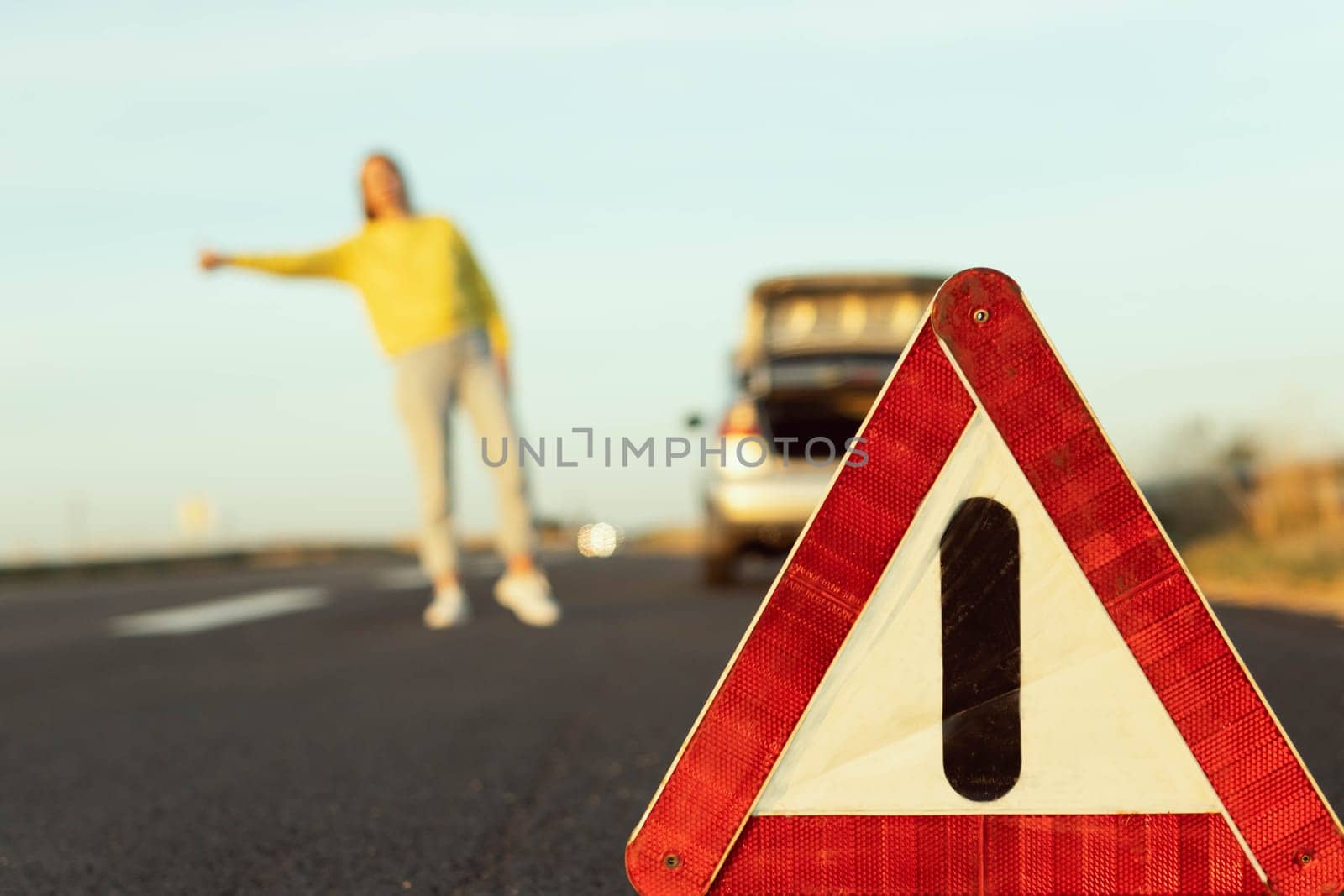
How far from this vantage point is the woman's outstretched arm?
6.45 metres

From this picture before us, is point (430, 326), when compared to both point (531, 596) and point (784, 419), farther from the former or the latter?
point (784, 419)

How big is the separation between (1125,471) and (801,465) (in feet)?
23.1

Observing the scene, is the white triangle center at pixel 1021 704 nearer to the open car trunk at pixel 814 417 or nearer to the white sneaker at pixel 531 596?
the white sneaker at pixel 531 596

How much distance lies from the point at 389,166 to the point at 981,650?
5.24 m

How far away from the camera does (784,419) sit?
900 centimetres

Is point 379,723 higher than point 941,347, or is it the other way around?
point 941,347

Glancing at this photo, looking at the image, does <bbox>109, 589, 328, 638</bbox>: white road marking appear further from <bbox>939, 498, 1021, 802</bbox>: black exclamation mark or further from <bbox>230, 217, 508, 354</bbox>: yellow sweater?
<bbox>939, 498, 1021, 802</bbox>: black exclamation mark

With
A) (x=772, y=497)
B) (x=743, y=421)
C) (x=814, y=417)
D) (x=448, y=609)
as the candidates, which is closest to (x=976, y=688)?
(x=448, y=609)

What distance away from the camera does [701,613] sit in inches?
294

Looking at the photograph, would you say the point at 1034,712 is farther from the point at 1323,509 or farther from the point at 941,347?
the point at 1323,509

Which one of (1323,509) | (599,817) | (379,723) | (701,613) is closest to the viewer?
(599,817)

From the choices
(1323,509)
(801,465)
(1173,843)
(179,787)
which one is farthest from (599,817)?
(1323,509)

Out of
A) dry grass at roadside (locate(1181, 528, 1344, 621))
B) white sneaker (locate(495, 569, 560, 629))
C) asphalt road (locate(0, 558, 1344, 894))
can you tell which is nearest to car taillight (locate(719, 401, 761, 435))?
asphalt road (locate(0, 558, 1344, 894))

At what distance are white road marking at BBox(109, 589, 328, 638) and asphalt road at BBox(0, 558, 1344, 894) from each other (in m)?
0.15
